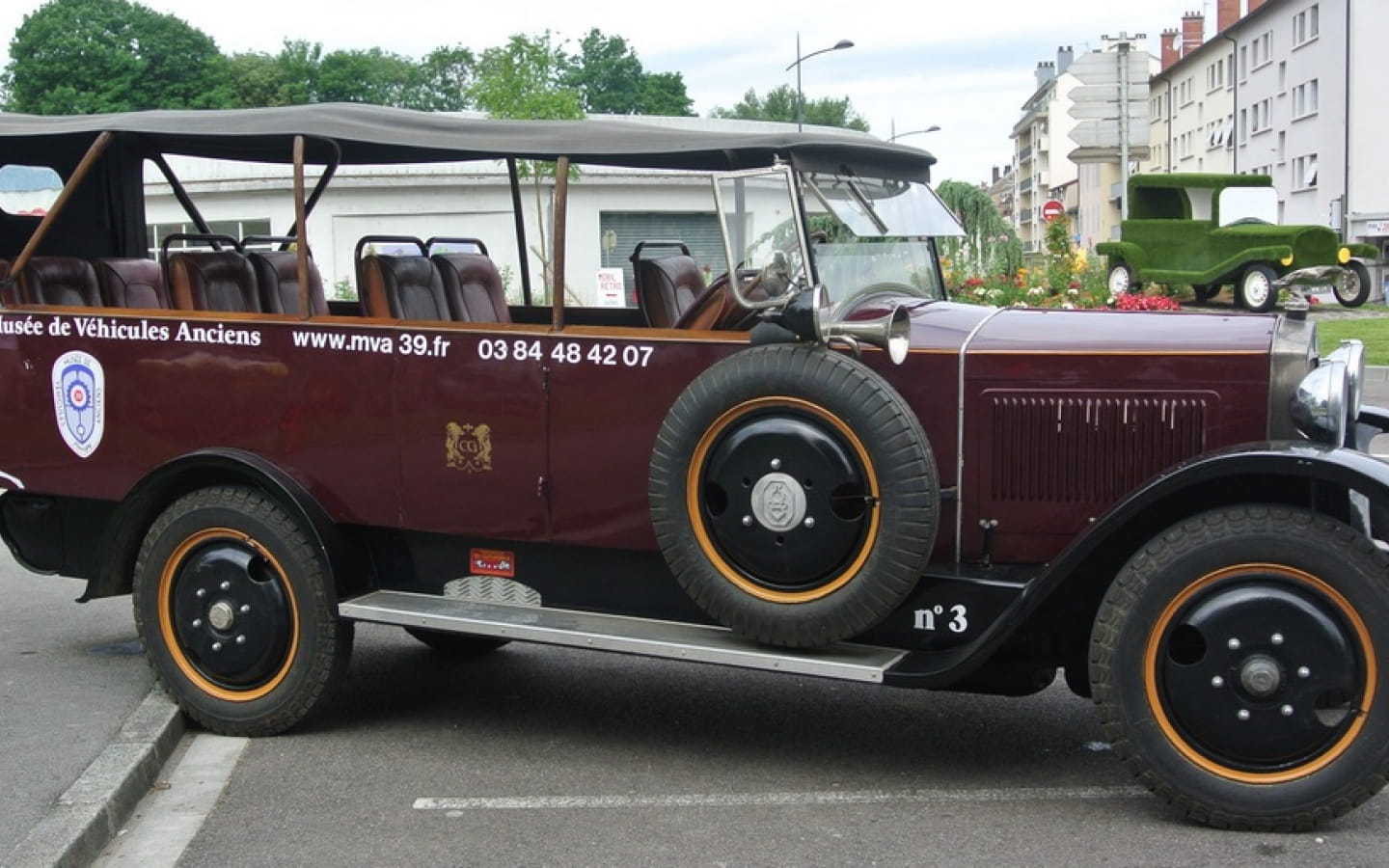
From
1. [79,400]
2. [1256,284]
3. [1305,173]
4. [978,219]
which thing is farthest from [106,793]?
[1305,173]

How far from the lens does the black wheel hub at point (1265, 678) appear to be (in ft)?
13.5

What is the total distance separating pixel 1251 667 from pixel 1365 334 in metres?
20.5

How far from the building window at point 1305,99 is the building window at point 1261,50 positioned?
4.00m

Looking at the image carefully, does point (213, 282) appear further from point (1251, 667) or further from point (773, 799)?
point (1251, 667)

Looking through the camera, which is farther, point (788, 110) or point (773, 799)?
point (788, 110)

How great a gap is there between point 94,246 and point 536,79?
790 inches

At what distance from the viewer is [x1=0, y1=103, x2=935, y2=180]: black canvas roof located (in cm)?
511

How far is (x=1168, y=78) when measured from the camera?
79.5m

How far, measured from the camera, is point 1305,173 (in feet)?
176

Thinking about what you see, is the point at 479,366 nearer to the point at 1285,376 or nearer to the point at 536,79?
the point at 1285,376

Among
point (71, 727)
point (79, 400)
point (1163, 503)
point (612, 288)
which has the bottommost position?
point (71, 727)

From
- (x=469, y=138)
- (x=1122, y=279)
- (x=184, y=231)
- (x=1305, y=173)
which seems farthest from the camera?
(x=1305, y=173)

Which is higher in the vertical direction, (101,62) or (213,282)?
(101,62)

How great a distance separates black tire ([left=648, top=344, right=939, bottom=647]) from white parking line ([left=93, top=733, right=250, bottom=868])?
1.72m
